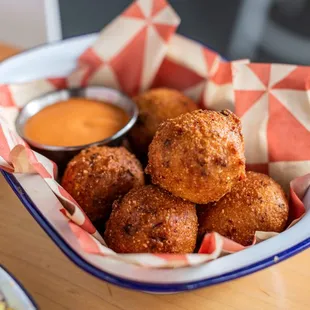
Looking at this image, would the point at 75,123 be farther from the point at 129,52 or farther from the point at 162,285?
the point at 162,285

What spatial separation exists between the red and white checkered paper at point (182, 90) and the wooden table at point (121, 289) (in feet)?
0.33

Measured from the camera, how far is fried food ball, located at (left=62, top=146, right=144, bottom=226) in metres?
1.02

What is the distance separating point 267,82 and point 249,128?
12 centimetres

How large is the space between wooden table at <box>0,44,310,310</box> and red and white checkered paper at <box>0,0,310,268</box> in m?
0.10

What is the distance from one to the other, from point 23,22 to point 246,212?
4.39ft

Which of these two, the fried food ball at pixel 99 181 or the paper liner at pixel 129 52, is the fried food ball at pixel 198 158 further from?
the paper liner at pixel 129 52

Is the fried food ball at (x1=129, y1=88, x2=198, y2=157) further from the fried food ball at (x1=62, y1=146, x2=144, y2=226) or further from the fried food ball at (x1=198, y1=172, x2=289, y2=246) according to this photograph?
Result: the fried food ball at (x1=198, y1=172, x2=289, y2=246)

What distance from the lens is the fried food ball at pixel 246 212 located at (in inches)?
37.5

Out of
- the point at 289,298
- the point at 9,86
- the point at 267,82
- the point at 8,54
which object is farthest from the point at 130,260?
the point at 8,54

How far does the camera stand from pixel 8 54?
66.1 inches

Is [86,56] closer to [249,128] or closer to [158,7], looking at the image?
[158,7]

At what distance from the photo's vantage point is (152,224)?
2.95 ft

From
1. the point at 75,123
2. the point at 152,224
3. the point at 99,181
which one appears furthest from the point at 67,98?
the point at 152,224

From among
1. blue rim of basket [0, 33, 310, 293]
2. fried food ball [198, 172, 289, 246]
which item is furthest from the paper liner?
blue rim of basket [0, 33, 310, 293]
